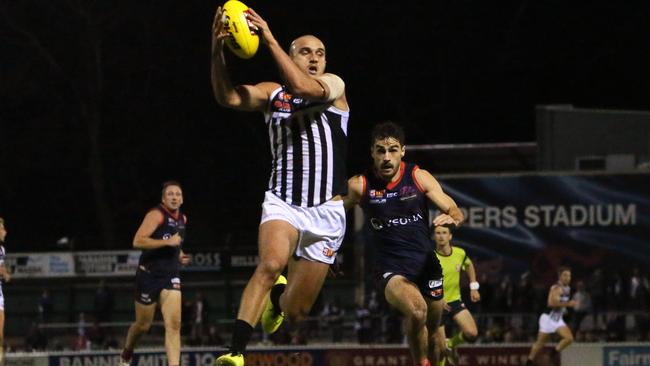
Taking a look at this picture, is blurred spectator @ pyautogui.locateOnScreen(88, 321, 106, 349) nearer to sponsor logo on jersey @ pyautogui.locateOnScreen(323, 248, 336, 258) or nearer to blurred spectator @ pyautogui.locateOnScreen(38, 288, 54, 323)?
blurred spectator @ pyautogui.locateOnScreen(38, 288, 54, 323)

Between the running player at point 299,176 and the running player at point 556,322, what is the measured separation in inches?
374

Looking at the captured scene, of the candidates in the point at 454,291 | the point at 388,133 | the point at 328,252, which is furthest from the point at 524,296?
the point at 328,252

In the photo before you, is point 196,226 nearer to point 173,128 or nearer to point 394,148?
point 173,128

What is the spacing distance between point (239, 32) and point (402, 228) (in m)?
3.72

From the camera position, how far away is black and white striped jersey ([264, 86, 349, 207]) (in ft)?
31.1

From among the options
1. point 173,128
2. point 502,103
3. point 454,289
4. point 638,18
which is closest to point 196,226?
point 173,128

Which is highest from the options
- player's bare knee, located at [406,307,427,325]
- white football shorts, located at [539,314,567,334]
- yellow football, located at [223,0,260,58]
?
yellow football, located at [223,0,260,58]

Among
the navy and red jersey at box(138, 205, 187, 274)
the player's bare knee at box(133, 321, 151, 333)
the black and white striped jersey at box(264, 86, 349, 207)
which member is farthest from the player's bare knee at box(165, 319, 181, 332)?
the black and white striped jersey at box(264, 86, 349, 207)

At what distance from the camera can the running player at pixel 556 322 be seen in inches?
745

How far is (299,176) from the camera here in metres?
9.50

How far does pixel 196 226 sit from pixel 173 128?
332 cm

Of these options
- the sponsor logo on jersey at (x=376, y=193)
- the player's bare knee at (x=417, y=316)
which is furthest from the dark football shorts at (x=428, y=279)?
the sponsor logo on jersey at (x=376, y=193)

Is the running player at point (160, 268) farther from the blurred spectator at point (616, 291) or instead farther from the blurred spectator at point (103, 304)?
the blurred spectator at point (103, 304)

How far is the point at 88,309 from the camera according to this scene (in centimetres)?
2834
